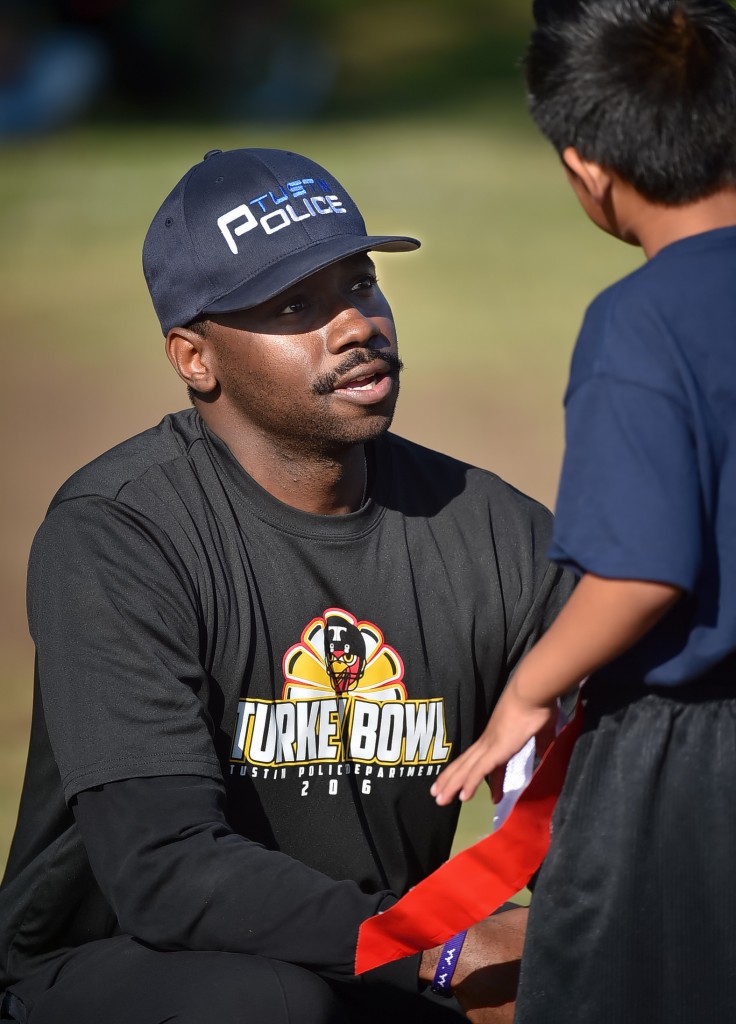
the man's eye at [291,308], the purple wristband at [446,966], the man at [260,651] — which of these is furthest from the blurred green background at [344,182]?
the man's eye at [291,308]

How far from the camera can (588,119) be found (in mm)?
1747

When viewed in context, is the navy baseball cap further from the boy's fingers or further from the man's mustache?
the boy's fingers

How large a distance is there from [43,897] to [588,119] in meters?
1.46

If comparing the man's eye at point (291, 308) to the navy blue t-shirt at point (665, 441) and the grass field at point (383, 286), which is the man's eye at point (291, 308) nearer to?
the navy blue t-shirt at point (665, 441)

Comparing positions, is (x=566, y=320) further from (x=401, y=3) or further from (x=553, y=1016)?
(x=401, y=3)

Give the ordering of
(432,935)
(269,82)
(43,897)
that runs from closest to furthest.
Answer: (432,935) < (43,897) < (269,82)

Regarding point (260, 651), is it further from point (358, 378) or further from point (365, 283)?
point (365, 283)

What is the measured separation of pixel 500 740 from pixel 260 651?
68cm

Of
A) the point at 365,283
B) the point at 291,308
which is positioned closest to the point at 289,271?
the point at 291,308

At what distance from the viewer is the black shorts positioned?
69.0 inches

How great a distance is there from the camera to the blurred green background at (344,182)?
7715 mm

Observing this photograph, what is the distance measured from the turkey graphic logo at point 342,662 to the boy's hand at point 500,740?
596 mm

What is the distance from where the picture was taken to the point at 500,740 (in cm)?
180

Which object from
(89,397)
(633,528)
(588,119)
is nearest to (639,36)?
(588,119)
